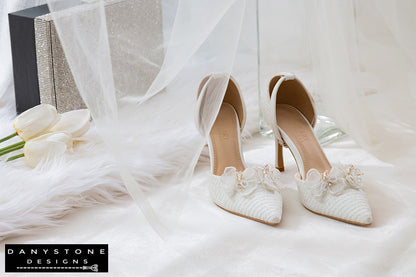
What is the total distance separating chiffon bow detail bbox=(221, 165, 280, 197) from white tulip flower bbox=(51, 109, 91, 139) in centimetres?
48

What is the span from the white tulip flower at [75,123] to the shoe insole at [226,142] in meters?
0.36

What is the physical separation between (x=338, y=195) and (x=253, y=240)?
196 mm

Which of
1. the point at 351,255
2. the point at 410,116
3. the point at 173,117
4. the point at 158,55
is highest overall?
the point at 158,55

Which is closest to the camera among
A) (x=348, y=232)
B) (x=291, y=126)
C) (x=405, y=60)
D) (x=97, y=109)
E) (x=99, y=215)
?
(x=97, y=109)

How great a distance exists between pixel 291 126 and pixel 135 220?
0.43m

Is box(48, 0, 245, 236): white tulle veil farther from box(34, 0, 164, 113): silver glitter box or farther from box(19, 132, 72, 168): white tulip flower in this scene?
box(19, 132, 72, 168): white tulip flower

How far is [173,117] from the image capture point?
41.4 inches

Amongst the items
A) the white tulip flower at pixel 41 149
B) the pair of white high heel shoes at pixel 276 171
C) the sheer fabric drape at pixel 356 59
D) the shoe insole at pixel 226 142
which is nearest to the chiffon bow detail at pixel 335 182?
the pair of white high heel shoes at pixel 276 171

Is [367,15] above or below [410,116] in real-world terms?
above

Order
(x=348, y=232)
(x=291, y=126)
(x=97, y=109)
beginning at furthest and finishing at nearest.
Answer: (x=291, y=126) → (x=348, y=232) → (x=97, y=109)

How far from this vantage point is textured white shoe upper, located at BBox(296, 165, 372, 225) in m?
1.02

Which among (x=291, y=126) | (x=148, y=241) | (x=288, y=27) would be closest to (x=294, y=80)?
(x=291, y=126)

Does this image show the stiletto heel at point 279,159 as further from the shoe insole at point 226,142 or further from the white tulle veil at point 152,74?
the white tulle veil at point 152,74

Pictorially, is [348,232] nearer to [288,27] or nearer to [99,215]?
[99,215]
